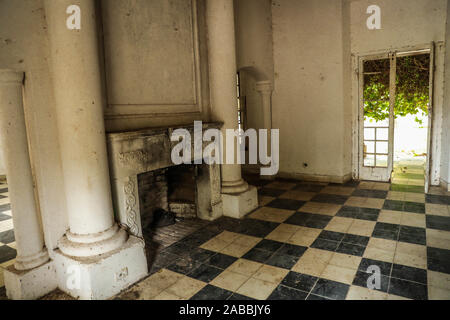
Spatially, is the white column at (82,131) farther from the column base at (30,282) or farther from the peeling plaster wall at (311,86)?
the peeling plaster wall at (311,86)

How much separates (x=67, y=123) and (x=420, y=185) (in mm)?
7070

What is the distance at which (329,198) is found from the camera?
20.5ft

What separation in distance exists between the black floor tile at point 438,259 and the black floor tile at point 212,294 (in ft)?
7.42

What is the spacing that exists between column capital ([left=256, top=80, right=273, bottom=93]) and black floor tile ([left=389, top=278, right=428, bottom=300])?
5475mm

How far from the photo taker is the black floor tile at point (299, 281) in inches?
126

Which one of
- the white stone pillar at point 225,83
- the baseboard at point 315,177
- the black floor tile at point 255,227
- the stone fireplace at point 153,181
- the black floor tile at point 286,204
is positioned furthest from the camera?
the baseboard at point 315,177

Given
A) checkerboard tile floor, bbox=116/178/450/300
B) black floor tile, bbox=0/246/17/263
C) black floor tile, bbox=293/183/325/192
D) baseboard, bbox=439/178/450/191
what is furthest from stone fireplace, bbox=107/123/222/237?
baseboard, bbox=439/178/450/191

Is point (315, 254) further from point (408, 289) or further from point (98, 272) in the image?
point (98, 272)

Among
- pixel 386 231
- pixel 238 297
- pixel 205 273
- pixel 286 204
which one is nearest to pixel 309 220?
pixel 286 204

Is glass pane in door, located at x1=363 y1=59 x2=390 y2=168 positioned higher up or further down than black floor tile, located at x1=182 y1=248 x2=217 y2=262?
higher up

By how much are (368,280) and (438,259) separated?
105 centimetres

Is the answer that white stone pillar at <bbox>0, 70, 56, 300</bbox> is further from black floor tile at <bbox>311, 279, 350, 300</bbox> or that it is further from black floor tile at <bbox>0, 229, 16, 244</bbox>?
black floor tile at <bbox>311, 279, 350, 300</bbox>

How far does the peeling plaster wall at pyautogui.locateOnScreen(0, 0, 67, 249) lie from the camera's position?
2838 mm

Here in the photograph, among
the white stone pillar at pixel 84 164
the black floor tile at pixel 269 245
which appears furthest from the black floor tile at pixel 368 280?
the white stone pillar at pixel 84 164
